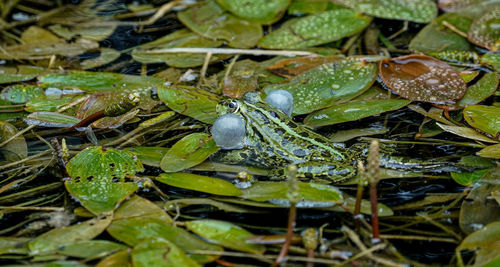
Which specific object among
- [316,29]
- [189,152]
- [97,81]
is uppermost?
[316,29]

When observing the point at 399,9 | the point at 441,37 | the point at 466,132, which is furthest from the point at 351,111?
the point at 399,9

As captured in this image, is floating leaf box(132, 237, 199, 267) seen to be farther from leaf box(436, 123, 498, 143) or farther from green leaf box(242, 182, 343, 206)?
leaf box(436, 123, 498, 143)

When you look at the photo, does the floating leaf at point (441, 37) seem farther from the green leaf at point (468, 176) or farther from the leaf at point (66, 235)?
the leaf at point (66, 235)

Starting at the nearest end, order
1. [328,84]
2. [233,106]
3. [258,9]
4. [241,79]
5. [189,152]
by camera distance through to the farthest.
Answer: [189,152] → [233,106] → [328,84] → [241,79] → [258,9]

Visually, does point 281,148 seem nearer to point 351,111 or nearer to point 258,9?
point 351,111

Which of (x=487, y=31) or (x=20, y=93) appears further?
(x=487, y=31)

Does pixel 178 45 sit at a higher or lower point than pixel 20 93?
higher

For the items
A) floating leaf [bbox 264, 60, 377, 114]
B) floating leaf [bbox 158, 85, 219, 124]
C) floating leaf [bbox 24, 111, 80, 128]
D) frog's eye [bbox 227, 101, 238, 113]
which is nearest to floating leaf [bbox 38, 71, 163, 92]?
floating leaf [bbox 158, 85, 219, 124]

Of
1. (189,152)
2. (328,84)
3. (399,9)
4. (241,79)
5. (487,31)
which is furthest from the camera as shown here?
(399,9)
